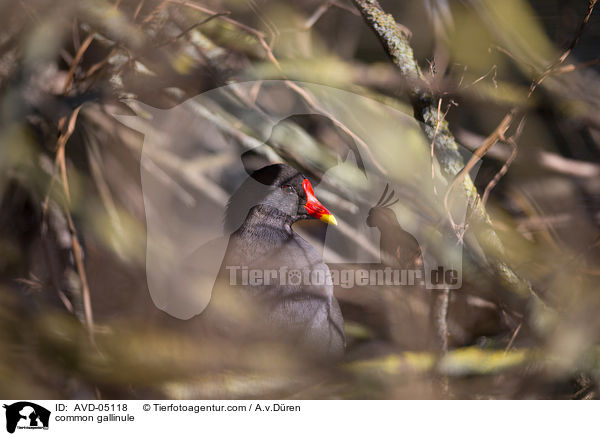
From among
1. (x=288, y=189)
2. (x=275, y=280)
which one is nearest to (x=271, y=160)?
(x=288, y=189)

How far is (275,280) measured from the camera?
2.61ft

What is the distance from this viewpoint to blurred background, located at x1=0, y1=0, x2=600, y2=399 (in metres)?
0.78

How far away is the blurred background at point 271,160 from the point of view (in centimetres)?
78

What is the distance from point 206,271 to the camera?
794 millimetres

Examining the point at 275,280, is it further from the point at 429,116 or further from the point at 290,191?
the point at 429,116
